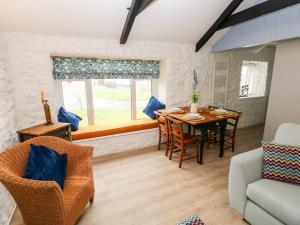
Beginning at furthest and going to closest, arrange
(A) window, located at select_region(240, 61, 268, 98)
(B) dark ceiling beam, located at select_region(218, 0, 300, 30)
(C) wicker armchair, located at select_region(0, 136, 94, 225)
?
(A) window, located at select_region(240, 61, 268, 98) < (B) dark ceiling beam, located at select_region(218, 0, 300, 30) < (C) wicker armchair, located at select_region(0, 136, 94, 225)

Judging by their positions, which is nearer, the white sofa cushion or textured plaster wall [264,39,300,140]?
the white sofa cushion

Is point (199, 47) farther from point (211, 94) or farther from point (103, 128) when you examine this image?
point (103, 128)

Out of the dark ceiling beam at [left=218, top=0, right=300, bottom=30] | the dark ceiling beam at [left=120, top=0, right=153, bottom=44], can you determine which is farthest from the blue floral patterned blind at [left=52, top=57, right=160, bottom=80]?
the dark ceiling beam at [left=218, top=0, right=300, bottom=30]

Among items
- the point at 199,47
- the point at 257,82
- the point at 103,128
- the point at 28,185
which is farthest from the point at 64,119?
the point at 257,82

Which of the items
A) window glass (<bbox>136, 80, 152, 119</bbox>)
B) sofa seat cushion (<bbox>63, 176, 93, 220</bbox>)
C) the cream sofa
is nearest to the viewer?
the cream sofa

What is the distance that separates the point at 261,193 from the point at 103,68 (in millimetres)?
2936

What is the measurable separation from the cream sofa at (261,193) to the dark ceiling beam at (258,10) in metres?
1.70

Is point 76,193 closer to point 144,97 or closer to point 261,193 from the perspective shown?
point 261,193

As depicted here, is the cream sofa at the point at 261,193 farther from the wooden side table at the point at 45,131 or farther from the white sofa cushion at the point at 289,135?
the wooden side table at the point at 45,131

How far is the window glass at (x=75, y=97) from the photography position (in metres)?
3.25

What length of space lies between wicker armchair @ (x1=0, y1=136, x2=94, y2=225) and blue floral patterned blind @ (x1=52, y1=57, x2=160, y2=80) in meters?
1.50

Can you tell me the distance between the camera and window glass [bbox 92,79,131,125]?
139 inches

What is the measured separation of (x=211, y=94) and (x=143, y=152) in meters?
2.15

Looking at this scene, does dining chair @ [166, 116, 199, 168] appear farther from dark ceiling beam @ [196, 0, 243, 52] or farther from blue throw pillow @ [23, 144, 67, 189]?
dark ceiling beam @ [196, 0, 243, 52]
